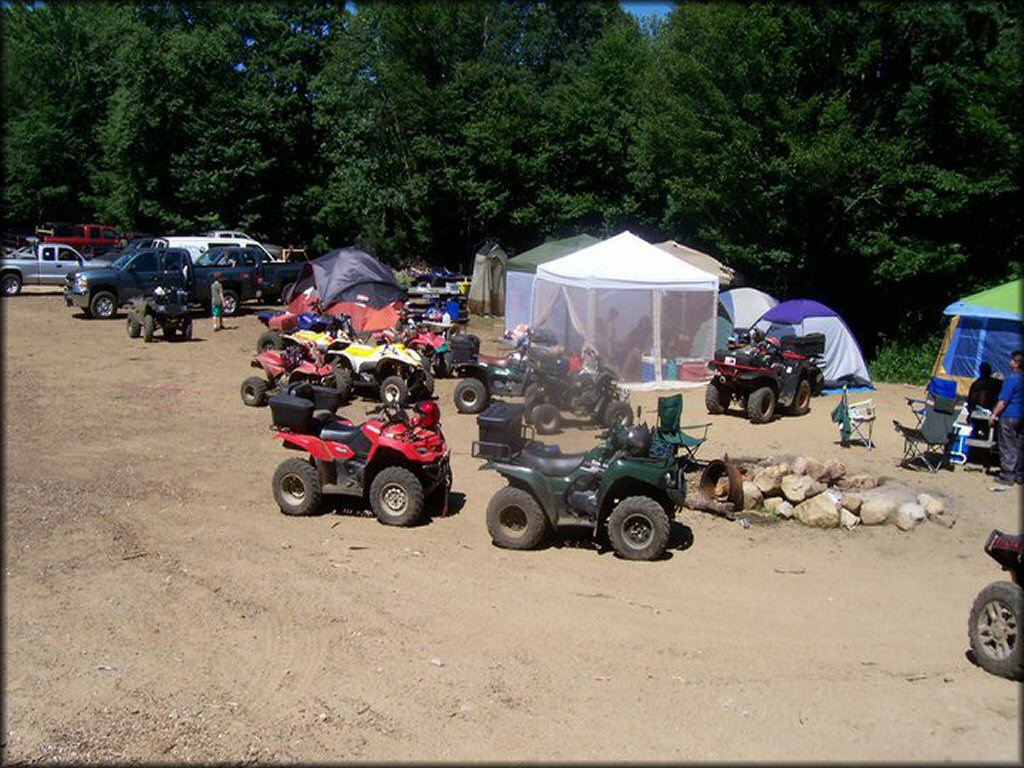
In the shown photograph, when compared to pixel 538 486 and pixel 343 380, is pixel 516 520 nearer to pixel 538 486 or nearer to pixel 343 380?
pixel 538 486

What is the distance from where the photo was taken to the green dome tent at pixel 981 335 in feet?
51.5

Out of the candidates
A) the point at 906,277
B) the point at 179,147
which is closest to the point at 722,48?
the point at 906,277

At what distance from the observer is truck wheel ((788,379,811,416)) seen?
51.9 feet

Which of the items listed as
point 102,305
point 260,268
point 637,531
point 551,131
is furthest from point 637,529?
point 551,131

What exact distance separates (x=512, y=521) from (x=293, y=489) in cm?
253

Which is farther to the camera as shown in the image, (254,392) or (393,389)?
(393,389)

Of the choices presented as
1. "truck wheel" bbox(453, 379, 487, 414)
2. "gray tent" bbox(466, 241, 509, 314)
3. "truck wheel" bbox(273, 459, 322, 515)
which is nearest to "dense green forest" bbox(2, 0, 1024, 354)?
"gray tent" bbox(466, 241, 509, 314)

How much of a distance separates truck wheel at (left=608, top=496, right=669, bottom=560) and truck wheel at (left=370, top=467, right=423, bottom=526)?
210cm

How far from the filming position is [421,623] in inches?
278

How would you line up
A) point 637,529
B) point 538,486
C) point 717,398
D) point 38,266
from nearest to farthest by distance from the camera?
point 637,529 → point 538,486 → point 717,398 → point 38,266

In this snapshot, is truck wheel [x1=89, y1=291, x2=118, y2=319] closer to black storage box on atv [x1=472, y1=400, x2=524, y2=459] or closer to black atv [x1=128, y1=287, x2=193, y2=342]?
black atv [x1=128, y1=287, x2=193, y2=342]

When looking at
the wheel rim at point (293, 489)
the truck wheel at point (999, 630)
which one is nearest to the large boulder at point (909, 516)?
the truck wheel at point (999, 630)

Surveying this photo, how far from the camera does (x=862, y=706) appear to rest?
5680 millimetres

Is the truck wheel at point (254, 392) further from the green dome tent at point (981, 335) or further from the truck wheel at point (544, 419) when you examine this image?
the green dome tent at point (981, 335)
